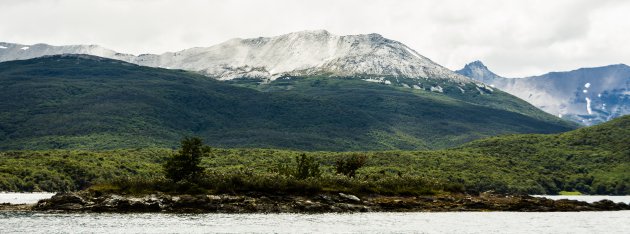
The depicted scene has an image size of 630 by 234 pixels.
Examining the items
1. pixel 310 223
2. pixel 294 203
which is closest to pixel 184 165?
pixel 294 203

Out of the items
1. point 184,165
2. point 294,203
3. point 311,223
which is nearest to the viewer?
point 311,223

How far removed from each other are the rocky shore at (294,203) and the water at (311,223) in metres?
8.08

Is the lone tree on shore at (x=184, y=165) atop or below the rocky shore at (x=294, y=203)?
atop

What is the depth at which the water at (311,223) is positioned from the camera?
107 meters

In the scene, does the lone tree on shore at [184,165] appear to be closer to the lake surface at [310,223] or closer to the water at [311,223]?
the lake surface at [310,223]

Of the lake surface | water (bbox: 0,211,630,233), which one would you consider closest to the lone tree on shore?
the lake surface

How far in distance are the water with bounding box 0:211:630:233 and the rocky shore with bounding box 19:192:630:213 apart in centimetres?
808

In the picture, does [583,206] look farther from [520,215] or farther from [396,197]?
[396,197]

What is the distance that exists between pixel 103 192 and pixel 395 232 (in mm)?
62615

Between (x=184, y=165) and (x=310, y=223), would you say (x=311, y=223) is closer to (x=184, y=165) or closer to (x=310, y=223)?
(x=310, y=223)

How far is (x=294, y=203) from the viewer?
474ft

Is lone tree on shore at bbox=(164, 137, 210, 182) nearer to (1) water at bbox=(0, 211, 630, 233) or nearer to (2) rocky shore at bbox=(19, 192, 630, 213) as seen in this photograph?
(2) rocky shore at bbox=(19, 192, 630, 213)

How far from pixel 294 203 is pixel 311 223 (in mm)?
26701

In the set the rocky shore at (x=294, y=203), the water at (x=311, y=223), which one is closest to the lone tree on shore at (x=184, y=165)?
the rocky shore at (x=294, y=203)
